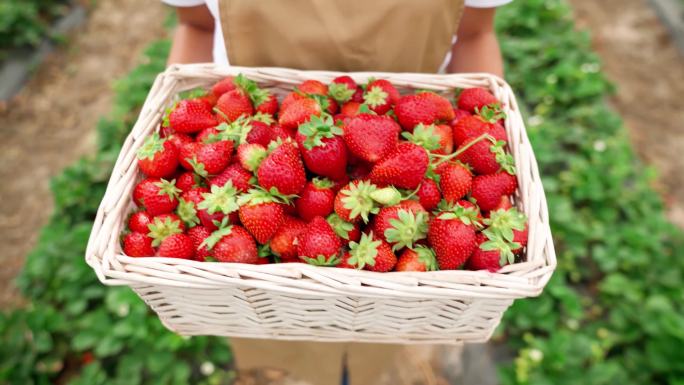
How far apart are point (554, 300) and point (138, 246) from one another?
1723mm

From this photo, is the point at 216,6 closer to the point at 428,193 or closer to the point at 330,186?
the point at 330,186

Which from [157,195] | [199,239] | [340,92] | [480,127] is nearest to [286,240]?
[199,239]

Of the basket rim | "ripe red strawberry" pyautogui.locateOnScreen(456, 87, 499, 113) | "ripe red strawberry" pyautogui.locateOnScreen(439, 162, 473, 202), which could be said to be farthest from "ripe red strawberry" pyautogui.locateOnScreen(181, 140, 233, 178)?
"ripe red strawberry" pyautogui.locateOnScreen(456, 87, 499, 113)

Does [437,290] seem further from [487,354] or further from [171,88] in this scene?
[487,354]

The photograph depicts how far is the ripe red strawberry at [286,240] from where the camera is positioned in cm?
99

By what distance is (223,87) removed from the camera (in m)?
1.19

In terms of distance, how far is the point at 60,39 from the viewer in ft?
11.8

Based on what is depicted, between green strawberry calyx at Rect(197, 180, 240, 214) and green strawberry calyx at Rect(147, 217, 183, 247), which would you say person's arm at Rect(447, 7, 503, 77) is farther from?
green strawberry calyx at Rect(147, 217, 183, 247)

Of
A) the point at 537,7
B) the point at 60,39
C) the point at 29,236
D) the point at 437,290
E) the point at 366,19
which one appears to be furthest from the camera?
the point at 60,39

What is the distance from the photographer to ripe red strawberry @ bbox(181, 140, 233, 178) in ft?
Answer: 3.39

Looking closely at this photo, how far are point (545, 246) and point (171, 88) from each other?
3.10 feet

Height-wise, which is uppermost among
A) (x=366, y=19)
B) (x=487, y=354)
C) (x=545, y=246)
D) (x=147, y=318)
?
(x=366, y=19)

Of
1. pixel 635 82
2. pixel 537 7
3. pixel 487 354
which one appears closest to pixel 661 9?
pixel 635 82

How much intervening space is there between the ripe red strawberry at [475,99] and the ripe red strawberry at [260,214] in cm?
54
